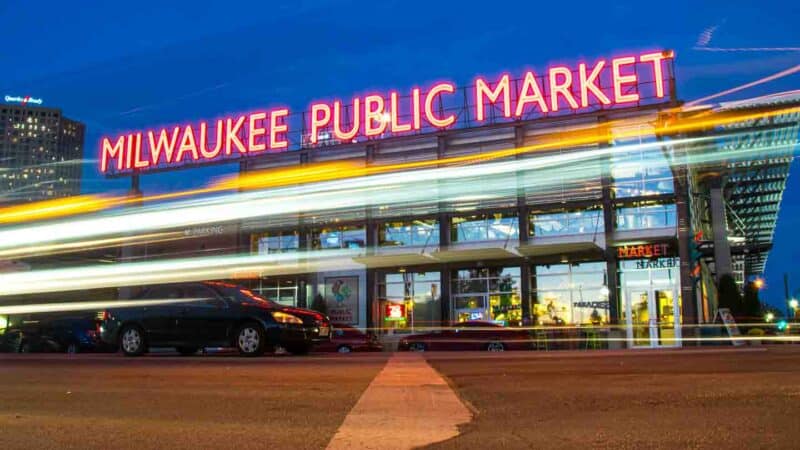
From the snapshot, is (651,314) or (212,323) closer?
(212,323)

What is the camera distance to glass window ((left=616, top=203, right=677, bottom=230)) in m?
30.2

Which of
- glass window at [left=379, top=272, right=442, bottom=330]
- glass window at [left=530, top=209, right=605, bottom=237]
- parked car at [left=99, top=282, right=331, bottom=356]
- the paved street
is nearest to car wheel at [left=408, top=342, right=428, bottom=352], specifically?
glass window at [left=379, top=272, right=442, bottom=330]

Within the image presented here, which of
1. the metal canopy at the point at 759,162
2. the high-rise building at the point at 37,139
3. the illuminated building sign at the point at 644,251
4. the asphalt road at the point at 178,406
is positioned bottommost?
the asphalt road at the point at 178,406

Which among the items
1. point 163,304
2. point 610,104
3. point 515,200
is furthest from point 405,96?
point 163,304

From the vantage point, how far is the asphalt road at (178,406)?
4.88 meters

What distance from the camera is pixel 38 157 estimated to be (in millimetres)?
111938

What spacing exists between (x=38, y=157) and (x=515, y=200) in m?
101

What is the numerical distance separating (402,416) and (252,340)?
8760 mm

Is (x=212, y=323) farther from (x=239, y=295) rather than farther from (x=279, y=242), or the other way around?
(x=279, y=242)

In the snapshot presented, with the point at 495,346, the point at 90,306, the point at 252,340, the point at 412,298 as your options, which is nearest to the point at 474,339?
the point at 495,346

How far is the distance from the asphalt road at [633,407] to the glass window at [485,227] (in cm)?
2362

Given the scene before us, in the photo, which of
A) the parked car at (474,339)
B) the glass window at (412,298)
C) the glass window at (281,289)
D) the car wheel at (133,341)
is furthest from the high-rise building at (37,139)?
the car wheel at (133,341)

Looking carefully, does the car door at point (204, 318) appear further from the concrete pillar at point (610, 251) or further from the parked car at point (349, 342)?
the concrete pillar at point (610, 251)

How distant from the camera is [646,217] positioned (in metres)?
30.7
